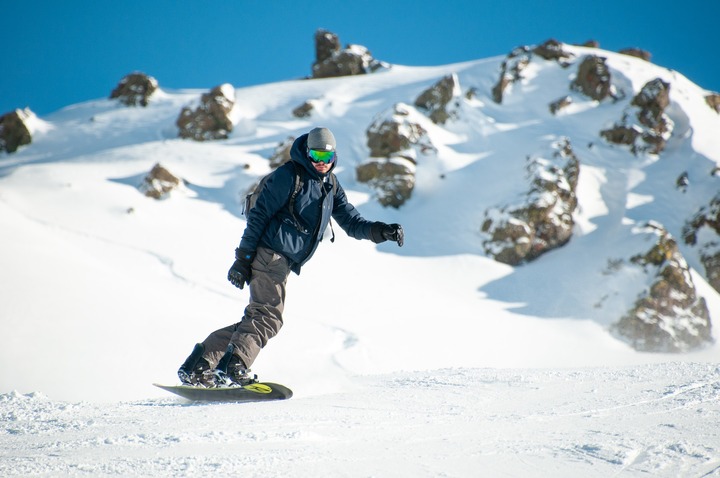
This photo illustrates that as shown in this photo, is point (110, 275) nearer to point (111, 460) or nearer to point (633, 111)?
point (111, 460)

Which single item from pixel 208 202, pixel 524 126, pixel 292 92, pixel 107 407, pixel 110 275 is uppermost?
pixel 292 92

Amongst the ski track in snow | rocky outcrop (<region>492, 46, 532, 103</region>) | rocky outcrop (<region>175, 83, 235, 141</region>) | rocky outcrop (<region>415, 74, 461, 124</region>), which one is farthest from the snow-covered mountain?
rocky outcrop (<region>175, 83, 235, 141</region>)

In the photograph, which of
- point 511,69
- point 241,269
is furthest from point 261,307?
point 511,69

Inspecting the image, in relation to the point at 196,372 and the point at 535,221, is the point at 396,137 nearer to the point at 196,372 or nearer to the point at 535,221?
the point at 535,221

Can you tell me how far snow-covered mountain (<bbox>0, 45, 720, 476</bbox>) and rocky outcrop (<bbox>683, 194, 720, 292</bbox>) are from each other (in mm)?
130

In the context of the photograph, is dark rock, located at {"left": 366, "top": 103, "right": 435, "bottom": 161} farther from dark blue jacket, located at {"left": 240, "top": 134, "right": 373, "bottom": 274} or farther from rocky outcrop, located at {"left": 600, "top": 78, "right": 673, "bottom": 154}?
dark blue jacket, located at {"left": 240, "top": 134, "right": 373, "bottom": 274}

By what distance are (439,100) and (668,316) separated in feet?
55.4

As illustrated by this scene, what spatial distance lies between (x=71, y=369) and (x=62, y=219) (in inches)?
454

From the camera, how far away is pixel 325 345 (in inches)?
465

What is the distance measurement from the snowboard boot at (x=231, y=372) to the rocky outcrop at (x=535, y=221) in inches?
699

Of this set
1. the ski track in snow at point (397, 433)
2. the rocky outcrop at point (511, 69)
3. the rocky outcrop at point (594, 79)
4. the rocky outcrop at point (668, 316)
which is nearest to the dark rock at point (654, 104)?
the rocky outcrop at point (594, 79)

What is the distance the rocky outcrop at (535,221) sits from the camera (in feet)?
68.4

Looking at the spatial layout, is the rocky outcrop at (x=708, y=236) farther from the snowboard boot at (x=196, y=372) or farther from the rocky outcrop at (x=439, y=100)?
the snowboard boot at (x=196, y=372)

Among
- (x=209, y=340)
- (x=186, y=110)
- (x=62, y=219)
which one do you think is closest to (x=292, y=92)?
(x=186, y=110)
